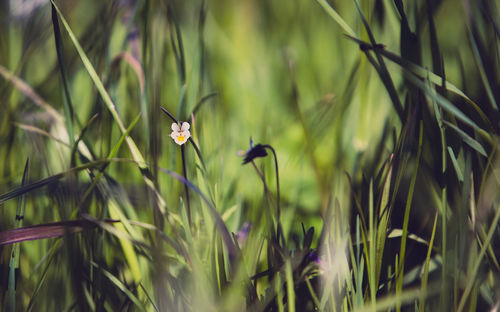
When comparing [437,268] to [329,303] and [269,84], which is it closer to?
[329,303]

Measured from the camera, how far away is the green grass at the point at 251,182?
45cm

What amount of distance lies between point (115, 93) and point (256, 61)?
45 cm

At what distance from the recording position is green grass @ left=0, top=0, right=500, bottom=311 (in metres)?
0.45

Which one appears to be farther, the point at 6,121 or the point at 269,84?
the point at 269,84

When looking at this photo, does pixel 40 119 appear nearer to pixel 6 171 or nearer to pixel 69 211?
pixel 6 171

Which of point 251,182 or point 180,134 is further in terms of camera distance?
point 251,182

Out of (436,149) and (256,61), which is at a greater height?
(256,61)

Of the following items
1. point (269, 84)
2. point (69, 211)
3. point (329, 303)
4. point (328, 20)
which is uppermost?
point (328, 20)

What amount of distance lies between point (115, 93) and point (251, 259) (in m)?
0.37

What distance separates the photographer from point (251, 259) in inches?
21.2

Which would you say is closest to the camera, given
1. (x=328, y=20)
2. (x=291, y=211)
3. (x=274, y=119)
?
(x=291, y=211)

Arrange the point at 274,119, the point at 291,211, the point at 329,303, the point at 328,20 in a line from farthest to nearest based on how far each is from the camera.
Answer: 1. the point at 328,20
2. the point at 274,119
3. the point at 291,211
4. the point at 329,303

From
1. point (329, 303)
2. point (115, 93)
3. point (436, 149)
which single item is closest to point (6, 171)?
point (115, 93)

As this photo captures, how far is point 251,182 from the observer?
2.41ft
